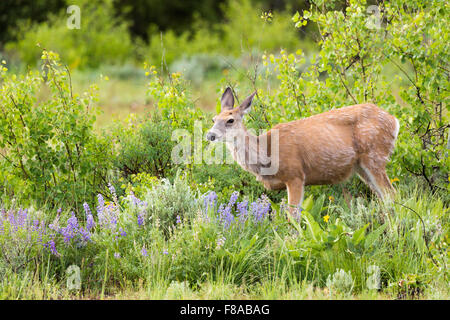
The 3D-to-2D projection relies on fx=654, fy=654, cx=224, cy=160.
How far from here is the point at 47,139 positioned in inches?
284

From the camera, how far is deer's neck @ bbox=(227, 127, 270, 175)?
6555 millimetres

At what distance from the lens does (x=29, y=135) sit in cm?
708

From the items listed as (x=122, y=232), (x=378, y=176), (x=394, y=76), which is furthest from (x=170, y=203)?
(x=394, y=76)

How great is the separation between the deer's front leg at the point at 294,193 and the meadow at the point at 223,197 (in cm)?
8

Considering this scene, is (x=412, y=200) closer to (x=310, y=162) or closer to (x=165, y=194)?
(x=310, y=162)

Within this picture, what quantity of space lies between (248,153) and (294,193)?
61 centimetres

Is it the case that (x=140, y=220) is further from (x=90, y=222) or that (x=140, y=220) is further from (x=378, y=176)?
(x=378, y=176)

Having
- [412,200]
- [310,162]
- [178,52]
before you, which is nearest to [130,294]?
[310,162]

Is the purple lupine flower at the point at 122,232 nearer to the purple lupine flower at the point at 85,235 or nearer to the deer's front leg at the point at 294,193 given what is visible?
the purple lupine flower at the point at 85,235

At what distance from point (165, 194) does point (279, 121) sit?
1.92 metres

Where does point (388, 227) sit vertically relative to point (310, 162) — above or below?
below

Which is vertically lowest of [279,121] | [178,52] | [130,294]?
[130,294]

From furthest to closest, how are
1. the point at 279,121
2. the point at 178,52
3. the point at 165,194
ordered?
the point at 178,52 → the point at 279,121 → the point at 165,194

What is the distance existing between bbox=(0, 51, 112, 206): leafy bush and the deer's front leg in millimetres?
2260
